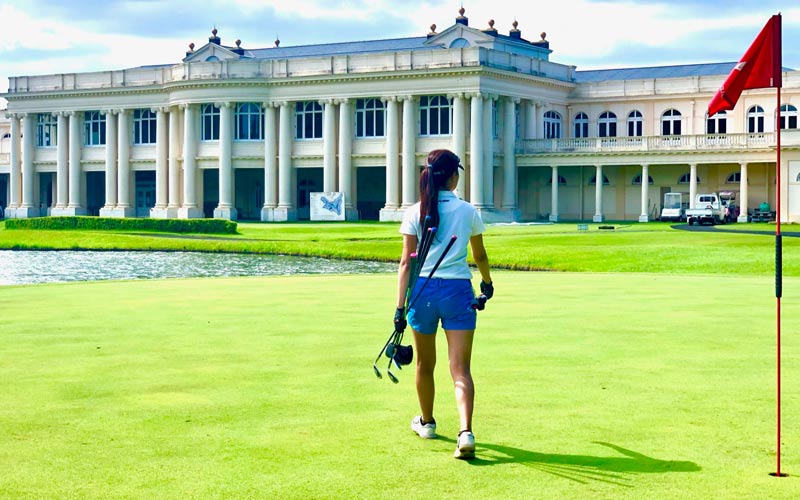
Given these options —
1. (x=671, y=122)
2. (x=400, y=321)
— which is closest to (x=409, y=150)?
(x=671, y=122)

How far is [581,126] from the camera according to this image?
310 ft

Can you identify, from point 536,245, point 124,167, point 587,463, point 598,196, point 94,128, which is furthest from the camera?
point 94,128

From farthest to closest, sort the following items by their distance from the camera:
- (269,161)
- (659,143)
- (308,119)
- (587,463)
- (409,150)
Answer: (308,119) < (269,161) < (409,150) < (659,143) < (587,463)

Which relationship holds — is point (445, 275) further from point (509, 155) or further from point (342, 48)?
A: point (342, 48)

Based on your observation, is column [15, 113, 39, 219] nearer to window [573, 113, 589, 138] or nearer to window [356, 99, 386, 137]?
window [356, 99, 386, 137]

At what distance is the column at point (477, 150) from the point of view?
276 feet

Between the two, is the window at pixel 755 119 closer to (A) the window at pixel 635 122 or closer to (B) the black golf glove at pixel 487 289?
(A) the window at pixel 635 122

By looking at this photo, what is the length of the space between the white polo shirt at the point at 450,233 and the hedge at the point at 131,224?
198 feet

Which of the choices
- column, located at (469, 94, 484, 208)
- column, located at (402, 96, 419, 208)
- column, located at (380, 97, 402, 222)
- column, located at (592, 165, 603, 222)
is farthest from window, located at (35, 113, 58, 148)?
column, located at (592, 165, 603, 222)

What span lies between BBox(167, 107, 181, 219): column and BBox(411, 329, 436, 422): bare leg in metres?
87.2

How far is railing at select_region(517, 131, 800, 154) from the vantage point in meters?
77.9

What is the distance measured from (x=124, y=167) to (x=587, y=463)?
9308 centimetres

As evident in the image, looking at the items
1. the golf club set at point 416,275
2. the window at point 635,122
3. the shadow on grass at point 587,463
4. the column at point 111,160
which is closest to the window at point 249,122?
the column at point 111,160

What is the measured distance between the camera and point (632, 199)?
288 ft
